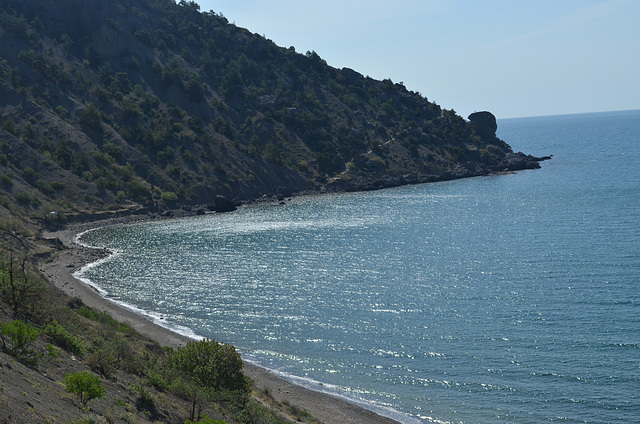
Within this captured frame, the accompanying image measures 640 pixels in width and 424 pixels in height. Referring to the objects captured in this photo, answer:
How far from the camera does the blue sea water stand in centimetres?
4222

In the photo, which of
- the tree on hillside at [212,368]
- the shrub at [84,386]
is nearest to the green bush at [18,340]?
the shrub at [84,386]

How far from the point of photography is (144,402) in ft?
92.1

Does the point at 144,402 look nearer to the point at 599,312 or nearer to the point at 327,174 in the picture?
the point at 599,312

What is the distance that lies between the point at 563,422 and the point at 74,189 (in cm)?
10537

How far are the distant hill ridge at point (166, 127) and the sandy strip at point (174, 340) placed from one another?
70.0 ft

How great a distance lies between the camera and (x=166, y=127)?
493 ft

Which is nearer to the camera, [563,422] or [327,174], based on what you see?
[563,422]

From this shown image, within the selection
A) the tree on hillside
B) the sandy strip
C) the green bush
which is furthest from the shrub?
the sandy strip

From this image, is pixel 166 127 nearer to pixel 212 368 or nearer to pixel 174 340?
pixel 174 340

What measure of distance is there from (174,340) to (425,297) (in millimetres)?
26779

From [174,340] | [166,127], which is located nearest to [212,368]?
[174,340]

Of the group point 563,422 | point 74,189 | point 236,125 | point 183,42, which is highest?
point 183,42

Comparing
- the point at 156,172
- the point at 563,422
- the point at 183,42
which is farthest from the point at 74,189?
the point at 563,422

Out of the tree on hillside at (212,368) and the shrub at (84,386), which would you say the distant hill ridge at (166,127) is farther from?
the shrub at (84,386)
